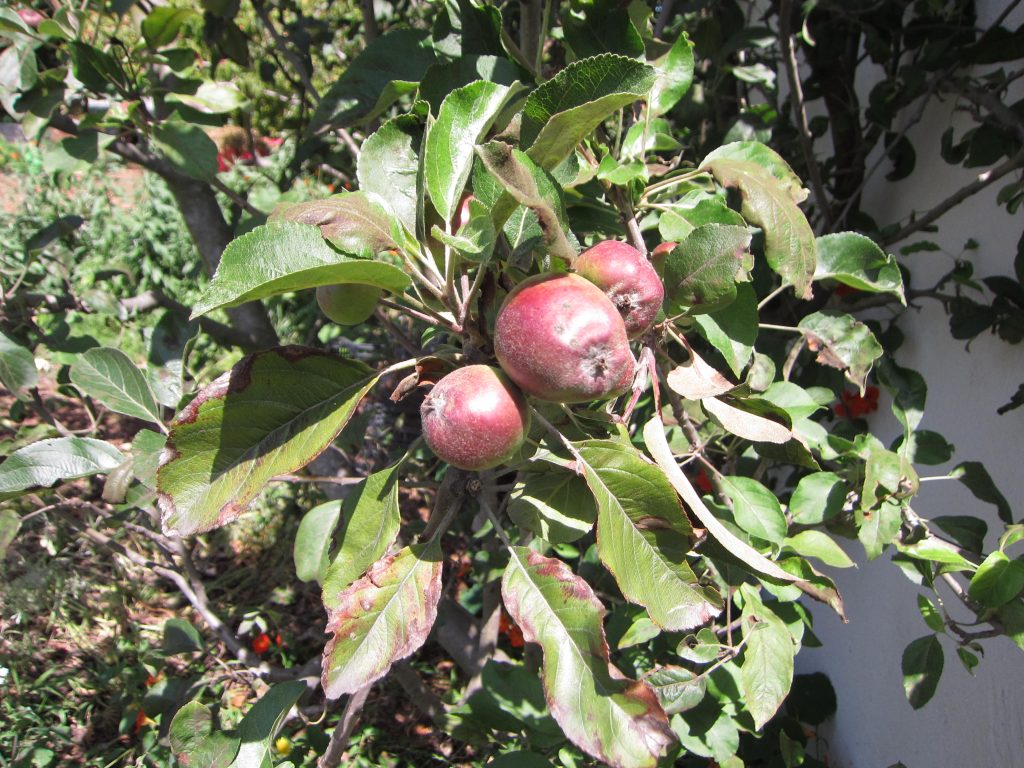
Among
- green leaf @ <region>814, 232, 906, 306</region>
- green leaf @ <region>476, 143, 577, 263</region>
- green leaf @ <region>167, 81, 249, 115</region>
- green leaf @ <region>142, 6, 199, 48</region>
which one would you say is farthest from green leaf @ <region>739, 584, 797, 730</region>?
green leaf @ <region>142, 6, 199, 48</region>

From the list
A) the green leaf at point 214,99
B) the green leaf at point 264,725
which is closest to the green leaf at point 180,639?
the green leaf at point 264,725

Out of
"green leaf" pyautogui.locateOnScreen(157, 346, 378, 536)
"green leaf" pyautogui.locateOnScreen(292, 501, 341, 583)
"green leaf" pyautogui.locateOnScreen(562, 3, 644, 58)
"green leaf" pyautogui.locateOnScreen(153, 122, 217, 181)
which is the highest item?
"green leaf" pyautogui.locateOnScreen(562, 3, 644, 58)

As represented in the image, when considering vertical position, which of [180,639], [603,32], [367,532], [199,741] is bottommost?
[180,639]

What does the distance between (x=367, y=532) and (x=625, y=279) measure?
0.50 metres

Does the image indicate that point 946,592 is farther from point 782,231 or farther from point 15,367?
point 15,367

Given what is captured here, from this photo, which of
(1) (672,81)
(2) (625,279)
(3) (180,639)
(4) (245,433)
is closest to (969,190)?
(1) (672,81)

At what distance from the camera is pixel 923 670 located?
1381 millimetres

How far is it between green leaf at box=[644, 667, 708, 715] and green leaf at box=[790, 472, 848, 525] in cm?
34

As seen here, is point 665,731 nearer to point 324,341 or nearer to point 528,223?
point 528,223

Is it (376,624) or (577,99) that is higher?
(577,99)

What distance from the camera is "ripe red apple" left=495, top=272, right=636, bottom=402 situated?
733 mm

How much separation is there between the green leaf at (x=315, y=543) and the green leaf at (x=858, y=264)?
928 mm

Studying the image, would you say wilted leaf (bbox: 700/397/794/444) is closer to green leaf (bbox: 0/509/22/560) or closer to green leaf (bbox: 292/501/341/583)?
green leaf (bbox: 292/501/341/583)

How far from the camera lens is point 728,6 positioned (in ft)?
6.79
